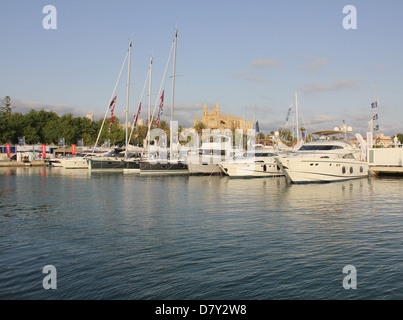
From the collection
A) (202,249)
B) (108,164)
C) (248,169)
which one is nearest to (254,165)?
(248,169)

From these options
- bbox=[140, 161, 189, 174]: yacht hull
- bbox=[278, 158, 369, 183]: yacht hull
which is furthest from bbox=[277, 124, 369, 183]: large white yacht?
bbox=[140, 161, 189, 174]: yacht hull

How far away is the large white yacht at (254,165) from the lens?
1789 inches

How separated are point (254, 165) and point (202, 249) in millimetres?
33667

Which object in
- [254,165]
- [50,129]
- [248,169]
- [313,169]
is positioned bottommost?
[248,169]

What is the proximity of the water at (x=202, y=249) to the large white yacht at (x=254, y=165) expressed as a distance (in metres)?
21.7

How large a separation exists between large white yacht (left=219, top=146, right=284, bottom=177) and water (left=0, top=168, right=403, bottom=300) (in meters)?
21.7

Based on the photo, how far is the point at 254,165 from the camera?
4569 centimetres

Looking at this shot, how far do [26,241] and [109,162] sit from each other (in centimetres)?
4724

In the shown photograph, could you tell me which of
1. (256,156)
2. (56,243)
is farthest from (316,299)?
(256,156)

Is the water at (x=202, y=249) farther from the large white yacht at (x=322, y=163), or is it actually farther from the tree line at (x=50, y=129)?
the tree line at (x=50, y=129)

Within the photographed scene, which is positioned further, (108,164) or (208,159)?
(108,164)

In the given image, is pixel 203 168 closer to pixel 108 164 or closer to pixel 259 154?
pixel 259 154
